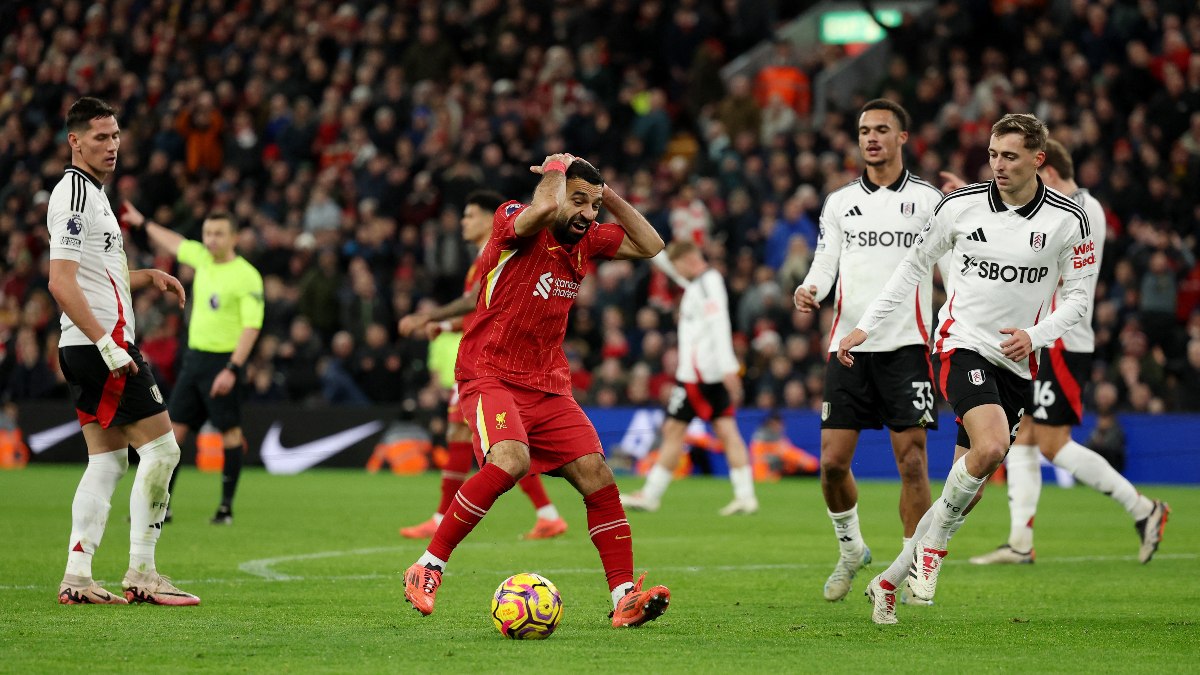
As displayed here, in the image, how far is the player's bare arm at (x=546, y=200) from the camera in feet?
25.0

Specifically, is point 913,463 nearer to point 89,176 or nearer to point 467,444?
point 467,444

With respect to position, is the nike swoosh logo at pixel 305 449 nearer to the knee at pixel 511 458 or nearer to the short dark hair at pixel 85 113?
the short dark hair at pixel 85 113

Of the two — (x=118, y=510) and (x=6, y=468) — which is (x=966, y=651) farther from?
(x=6, y=468)

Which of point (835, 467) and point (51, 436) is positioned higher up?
point (51, 436)

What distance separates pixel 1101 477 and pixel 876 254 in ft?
11.0

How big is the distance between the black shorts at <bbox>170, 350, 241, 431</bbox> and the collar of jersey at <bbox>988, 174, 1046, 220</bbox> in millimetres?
7578

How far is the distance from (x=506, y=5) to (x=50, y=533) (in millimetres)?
18064

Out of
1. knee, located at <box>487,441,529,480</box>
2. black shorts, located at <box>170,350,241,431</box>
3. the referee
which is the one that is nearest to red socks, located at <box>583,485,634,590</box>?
knee, located at <box>487,441,529,480</box>

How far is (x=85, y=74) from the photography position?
30469mm

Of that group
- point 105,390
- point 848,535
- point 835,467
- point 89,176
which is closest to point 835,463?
point 835,467

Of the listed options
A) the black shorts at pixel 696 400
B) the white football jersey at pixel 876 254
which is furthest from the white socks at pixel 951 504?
the black shorts at pixel 696 400

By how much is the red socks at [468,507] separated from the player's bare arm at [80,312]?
1.90m

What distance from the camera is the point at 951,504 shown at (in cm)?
817

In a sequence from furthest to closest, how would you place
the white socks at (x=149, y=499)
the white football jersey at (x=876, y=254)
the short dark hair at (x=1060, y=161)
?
the short dark hair at (x=1060, y=161) < the white football jersey at (x=876, y=254) < the white socks at (x=149, y=499)
